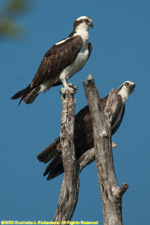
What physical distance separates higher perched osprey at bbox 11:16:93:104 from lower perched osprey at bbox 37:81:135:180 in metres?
0.84

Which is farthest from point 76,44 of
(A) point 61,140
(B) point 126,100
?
(A) point 61,140

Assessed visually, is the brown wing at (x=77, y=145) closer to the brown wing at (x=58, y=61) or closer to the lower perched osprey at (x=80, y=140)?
the lower perched osprey at (x=80, y=140)

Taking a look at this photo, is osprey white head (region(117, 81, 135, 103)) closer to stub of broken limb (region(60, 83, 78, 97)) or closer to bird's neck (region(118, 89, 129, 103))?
bird's neck (region(118, 89, 129, 103))

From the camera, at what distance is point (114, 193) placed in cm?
509

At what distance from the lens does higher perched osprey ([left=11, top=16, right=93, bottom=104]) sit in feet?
22.8

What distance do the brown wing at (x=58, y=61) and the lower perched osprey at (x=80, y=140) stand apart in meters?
0.99

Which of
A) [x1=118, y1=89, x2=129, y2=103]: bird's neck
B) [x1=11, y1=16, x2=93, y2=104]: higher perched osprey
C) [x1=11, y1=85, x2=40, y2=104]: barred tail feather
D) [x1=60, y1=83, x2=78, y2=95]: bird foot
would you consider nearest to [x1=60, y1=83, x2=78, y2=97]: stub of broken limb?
[x1=60, y1=83, x2=78, y2=95]: bird foot

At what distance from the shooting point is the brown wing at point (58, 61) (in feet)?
22.8

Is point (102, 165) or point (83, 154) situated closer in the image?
point (102, 165)

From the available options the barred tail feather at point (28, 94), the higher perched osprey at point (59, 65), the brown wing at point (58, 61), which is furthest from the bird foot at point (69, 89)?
the barred tail feather at point (28, 94)

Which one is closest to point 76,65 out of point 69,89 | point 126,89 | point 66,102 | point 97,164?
point 69,89

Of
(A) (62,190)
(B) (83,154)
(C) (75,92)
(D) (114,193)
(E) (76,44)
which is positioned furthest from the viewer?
(E) (76,44)

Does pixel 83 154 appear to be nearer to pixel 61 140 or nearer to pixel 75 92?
pixel 61 140

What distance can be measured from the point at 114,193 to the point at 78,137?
1693 millimetres
